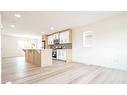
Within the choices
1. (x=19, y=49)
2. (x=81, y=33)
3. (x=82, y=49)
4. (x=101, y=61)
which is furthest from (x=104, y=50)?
(x=19, y=49)

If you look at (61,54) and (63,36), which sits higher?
(63,36)

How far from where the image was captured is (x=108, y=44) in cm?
421

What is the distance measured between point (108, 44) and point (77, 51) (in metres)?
2.03

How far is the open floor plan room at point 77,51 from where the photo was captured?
286cm

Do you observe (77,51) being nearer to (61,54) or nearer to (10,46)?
(61,54)

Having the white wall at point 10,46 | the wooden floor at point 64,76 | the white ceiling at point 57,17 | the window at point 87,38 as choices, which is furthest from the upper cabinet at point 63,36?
the white wall at point 10,46

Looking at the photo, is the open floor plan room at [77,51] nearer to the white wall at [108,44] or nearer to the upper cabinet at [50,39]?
the white wall at [108,44]

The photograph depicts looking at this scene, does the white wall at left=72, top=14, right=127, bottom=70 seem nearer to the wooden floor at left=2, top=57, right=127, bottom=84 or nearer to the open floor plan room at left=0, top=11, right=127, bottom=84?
the open floor plan room at left=0, top=11, right=127, bottom=84

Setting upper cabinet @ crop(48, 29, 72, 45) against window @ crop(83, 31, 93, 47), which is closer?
window @ crop(83, 31, 93, 47)

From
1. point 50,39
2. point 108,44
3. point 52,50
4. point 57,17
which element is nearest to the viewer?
point 57,17

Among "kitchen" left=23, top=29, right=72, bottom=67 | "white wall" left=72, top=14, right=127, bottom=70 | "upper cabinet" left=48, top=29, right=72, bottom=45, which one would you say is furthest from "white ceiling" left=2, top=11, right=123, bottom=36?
"kitchen" left=23, top=29, right=72, bottom=67

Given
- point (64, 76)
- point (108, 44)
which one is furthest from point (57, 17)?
point (108, 44)

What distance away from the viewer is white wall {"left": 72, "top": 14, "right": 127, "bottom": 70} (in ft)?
12.3

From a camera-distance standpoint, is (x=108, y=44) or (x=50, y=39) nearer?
(x=108, y=44)
